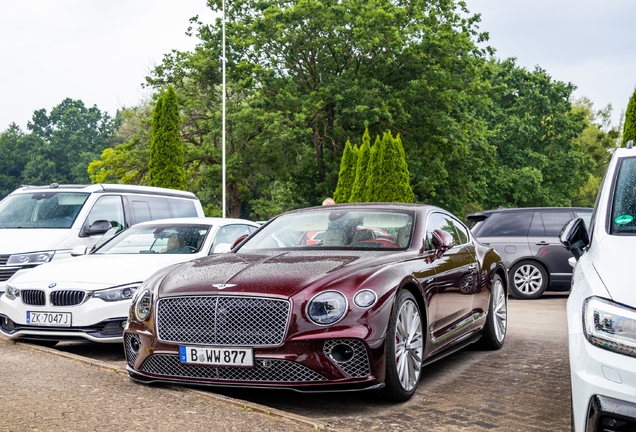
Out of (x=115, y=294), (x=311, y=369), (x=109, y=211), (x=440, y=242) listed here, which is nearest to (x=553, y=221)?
(x=109, y=211)

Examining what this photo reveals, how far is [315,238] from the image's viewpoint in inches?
271

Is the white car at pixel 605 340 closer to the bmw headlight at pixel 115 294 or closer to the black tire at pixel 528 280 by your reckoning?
the bmw headlight at pixel 115 294

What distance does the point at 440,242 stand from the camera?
22.2ft

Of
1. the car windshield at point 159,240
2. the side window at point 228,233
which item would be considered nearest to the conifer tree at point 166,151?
the side window at point 228,233

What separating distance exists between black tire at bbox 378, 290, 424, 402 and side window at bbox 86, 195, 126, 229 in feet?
22.6

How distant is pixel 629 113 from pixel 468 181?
55.4 feet

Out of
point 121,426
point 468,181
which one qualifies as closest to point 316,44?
point 468,181

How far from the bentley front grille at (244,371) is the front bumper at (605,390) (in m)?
2.09

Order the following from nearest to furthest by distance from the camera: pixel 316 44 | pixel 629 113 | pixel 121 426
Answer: pixel 121 426
pixel 629 113
pixel 316 44

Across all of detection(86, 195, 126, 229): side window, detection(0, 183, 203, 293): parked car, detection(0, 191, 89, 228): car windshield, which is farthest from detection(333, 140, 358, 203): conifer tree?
detection(0, 191, 89, 228): car windshield

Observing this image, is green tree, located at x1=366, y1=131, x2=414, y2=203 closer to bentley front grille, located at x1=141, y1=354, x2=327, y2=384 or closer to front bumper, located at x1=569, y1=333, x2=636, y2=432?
bentley front grille, located at x1=141, y1=354, x2=327, y2=384

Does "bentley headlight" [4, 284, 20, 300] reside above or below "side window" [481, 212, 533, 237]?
above

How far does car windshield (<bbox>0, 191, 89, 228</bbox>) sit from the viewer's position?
11430mm

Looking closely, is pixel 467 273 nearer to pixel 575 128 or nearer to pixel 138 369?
pixel 138 369
